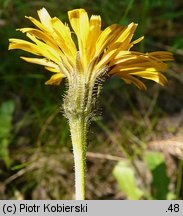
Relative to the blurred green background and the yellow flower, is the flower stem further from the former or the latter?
the blurred green background

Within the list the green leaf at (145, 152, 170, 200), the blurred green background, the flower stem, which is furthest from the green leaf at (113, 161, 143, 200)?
the flower stem

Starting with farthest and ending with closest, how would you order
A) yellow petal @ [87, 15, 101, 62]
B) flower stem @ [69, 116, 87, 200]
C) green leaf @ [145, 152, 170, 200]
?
1. green leaf @ [145, 152, 170, 200]
2. flower stem @ [69, 116, 87, 200]
3. yellow petal @ [87, 15, 101, 62]

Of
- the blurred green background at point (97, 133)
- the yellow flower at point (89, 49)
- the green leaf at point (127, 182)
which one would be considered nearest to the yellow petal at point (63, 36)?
the yellow flower at point (89, 49)

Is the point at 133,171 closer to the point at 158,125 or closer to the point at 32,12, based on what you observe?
the point at 158,125

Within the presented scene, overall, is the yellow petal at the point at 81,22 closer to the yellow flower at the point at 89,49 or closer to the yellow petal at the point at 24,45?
the yellow flower at the point at 89,49

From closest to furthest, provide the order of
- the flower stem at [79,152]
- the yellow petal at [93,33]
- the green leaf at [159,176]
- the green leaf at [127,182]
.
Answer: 1. the yellow petal at [93,33]
2. the flower stem at [79,152]
3. the green leaf at [159,176]
4. the green leaf at [127,182]

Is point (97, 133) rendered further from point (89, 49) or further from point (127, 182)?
point (89, 49)

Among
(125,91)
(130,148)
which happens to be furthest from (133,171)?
(125,91)
